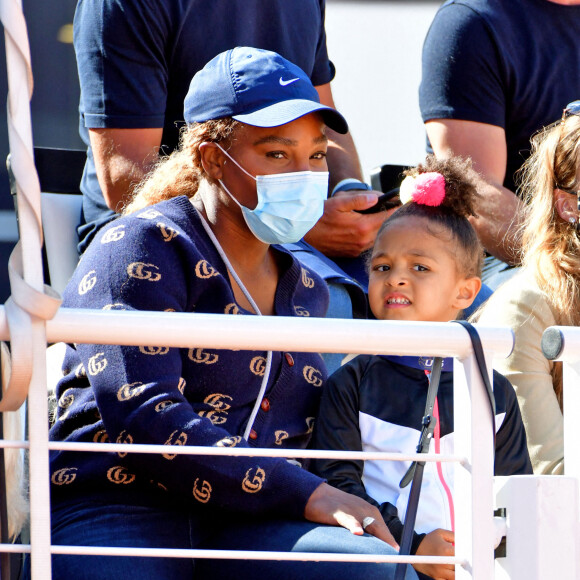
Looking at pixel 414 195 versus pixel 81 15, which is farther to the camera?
pixel 81 15

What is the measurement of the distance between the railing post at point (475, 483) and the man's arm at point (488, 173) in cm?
191

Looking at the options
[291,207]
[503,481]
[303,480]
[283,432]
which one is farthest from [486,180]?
[503,481]

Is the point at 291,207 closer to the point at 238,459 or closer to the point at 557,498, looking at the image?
the point at 238,459

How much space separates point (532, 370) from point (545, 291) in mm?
266

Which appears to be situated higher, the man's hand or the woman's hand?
the woman's hand

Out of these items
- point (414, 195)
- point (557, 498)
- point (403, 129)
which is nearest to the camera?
point (557, 498)

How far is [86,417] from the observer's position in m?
2.00

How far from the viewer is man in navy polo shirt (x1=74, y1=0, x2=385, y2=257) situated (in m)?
2.97

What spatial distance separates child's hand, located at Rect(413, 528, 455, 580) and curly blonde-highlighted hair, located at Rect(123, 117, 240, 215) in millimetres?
981

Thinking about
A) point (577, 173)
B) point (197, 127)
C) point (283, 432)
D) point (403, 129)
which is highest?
point (197, 127)

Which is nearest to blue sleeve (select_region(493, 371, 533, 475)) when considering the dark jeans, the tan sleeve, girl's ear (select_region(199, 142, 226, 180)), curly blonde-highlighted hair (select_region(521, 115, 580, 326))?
the tan sleeve

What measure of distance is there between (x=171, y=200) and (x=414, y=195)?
73 centimetres

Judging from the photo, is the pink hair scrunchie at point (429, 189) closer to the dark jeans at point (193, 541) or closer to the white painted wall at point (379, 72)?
the dark jeans at point (193, 541)

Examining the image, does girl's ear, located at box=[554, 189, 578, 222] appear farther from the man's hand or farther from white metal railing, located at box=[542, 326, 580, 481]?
white metal railing, located at box=[542, 326, 580, 481]
